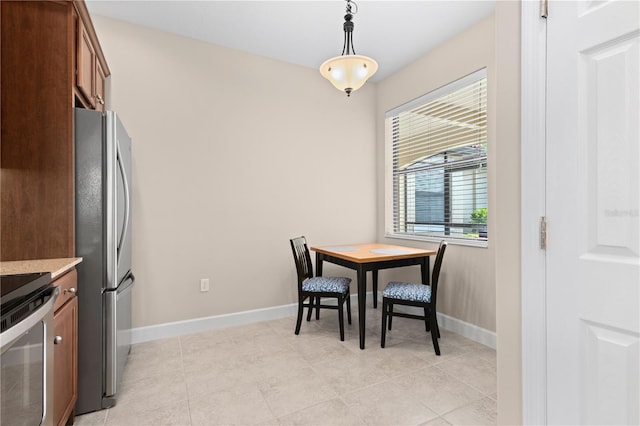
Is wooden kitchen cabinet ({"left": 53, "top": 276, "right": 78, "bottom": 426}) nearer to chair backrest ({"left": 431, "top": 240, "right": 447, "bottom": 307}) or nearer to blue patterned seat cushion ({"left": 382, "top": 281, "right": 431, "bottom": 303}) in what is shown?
blue patterned seat cushion ({"left": 382, "top": 281, "right": 431, "bottom": 303})

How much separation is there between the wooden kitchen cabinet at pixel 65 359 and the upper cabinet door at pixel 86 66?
1.17 meters

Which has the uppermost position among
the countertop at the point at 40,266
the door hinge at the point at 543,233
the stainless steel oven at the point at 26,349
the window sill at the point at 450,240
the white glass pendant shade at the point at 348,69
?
the white glass pendant shade at the point at 348,69

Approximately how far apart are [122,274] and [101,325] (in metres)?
0.35

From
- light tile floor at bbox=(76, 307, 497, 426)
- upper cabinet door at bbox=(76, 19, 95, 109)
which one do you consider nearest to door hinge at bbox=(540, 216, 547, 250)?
light tile floor at bbox=(76, 307, 497, 426)

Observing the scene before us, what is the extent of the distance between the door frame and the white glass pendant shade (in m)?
1.20

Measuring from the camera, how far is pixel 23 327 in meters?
1.10

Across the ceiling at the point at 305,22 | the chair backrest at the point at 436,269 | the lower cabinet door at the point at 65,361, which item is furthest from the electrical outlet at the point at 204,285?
the ceiling at the point at 305,22

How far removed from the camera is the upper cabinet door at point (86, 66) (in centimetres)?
A: 202

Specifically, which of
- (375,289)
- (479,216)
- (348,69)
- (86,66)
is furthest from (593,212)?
(375,289)

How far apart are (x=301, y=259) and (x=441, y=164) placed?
175 centimetres

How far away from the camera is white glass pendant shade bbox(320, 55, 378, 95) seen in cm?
229

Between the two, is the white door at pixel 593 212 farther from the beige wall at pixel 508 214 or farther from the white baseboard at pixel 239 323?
the white baseboard at pixel 239 323

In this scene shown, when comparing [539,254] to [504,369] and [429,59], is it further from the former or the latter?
[429,59]

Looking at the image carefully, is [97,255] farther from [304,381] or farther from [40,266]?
[304,381]
